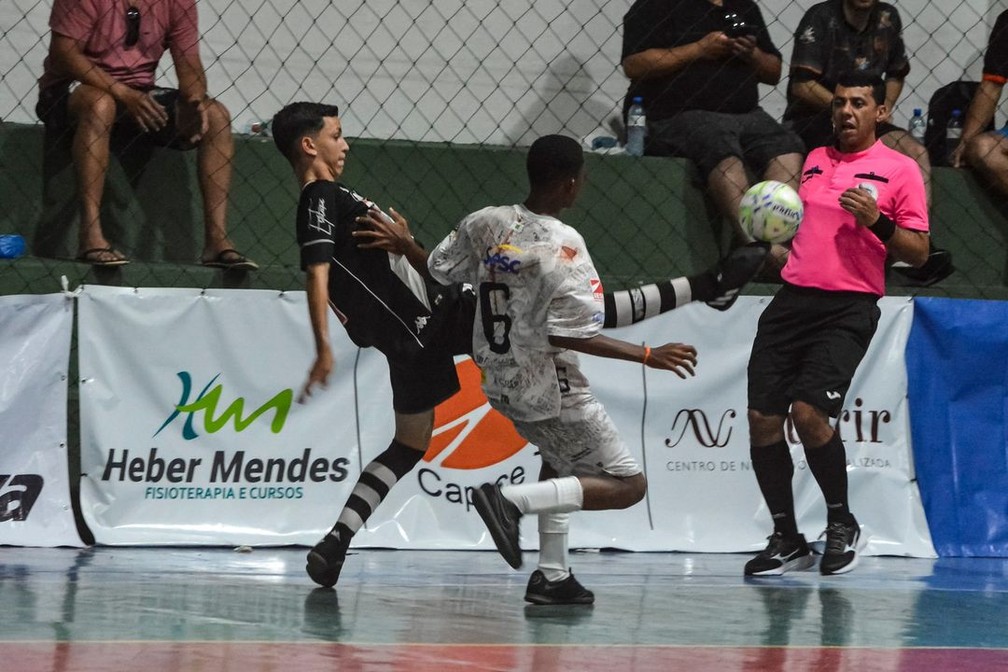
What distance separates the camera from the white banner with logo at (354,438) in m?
7.23

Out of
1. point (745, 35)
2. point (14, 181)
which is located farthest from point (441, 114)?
point (14, 181)

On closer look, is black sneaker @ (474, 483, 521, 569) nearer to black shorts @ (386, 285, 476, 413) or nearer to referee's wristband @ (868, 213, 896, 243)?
black shorts @ (386, 285, 476, 413)

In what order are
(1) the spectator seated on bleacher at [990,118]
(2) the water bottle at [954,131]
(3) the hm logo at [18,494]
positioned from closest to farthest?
(3) the hm logo at [18,494]
(1) the spectator seated on bleacher at [990,118]
(2) the water bottle at [954,131]

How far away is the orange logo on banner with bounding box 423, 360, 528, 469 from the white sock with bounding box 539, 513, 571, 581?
2.03m

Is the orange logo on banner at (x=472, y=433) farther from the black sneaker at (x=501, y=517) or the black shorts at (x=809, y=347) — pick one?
the black sneaker at (x=501, y=517)

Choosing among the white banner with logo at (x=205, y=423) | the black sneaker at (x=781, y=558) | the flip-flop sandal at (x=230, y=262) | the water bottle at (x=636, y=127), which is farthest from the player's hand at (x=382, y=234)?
the water bottle at (x=636, y=127)

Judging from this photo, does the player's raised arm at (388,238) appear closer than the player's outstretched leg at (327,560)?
No

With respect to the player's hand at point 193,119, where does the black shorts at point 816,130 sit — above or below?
above

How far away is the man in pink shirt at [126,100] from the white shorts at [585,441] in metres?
2.71

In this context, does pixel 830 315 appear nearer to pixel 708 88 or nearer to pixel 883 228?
pixel 883 228

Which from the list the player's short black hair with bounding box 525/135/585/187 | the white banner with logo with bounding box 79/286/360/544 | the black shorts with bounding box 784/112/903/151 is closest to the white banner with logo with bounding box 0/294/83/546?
the white banner with logo with bounding box 79/286/360/544

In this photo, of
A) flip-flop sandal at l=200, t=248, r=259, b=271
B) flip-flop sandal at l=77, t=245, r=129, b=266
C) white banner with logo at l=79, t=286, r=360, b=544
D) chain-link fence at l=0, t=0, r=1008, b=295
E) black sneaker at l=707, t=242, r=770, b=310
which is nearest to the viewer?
black sneaker at l=707, t=242, r=770, b=310

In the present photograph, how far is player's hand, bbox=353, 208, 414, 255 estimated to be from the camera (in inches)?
236

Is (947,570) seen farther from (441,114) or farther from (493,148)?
(441,114)
